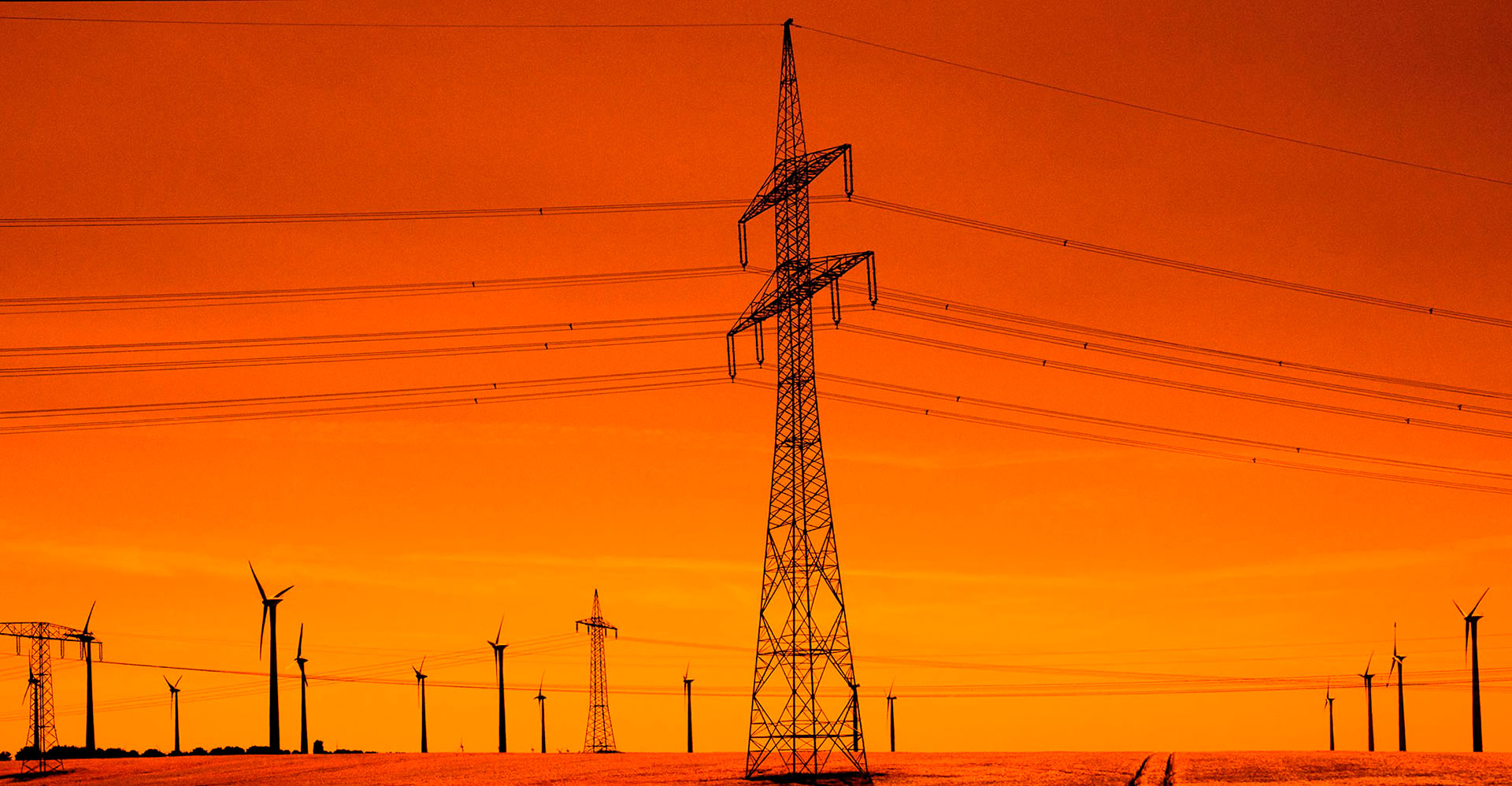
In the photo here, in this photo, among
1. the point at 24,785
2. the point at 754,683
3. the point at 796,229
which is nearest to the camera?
the point at 754,683

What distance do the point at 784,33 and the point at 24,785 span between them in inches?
2378

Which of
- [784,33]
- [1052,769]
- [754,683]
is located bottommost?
[1052,769]

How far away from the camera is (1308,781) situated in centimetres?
8225

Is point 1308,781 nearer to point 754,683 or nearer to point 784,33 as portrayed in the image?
point 754,683

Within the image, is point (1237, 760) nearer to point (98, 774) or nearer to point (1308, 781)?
point (1308, 781)

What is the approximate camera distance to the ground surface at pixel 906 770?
8350 centimetres

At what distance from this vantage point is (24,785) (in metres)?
91.3

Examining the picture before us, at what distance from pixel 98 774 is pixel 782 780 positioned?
46.6 m

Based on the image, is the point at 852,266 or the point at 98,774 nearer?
the point at 852,266

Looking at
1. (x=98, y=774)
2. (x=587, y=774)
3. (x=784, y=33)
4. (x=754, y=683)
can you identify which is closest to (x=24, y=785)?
(x=98, y=774)

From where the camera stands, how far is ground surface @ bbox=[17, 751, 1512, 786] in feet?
274

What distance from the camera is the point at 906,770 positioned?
93625 mm

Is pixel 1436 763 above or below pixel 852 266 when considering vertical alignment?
below

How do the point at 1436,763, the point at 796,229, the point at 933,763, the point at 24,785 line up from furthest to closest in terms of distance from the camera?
the point at 933,763 → the point at 1436,763 → the point at 24,785 → the point at 796,229
